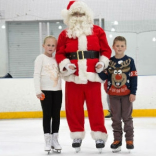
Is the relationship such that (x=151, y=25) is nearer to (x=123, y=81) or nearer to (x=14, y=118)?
(x=14, y=118)

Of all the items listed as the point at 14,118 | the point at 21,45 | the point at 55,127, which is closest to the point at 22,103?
the point at 14,118

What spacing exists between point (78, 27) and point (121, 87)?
2.02 feet

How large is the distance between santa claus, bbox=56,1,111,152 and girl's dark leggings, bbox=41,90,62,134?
0.31ft

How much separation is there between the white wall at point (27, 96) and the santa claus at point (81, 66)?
10.1ft

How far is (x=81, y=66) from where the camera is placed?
10.5 feet

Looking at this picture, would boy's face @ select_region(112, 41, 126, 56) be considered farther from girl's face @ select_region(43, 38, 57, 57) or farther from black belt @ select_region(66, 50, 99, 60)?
girl's face @ select_region(43, 38, 57, 57)

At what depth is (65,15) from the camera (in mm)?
3338

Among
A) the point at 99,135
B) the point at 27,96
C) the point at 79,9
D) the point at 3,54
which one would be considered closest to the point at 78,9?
the point at 79,9

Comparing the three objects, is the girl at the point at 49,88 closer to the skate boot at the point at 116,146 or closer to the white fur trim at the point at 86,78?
the white fur trim at the point at 86,78

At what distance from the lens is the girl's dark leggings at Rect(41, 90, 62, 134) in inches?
126

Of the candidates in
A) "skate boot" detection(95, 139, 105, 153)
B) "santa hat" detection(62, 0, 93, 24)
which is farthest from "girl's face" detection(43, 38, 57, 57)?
"skate boot" detection(95, 139, 105, 153)

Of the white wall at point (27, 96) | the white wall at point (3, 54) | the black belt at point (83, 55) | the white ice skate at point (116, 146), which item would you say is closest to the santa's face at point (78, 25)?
the black belt at point (83, 55)

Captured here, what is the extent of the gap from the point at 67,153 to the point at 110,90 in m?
0.64

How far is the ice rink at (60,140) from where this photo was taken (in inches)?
129
